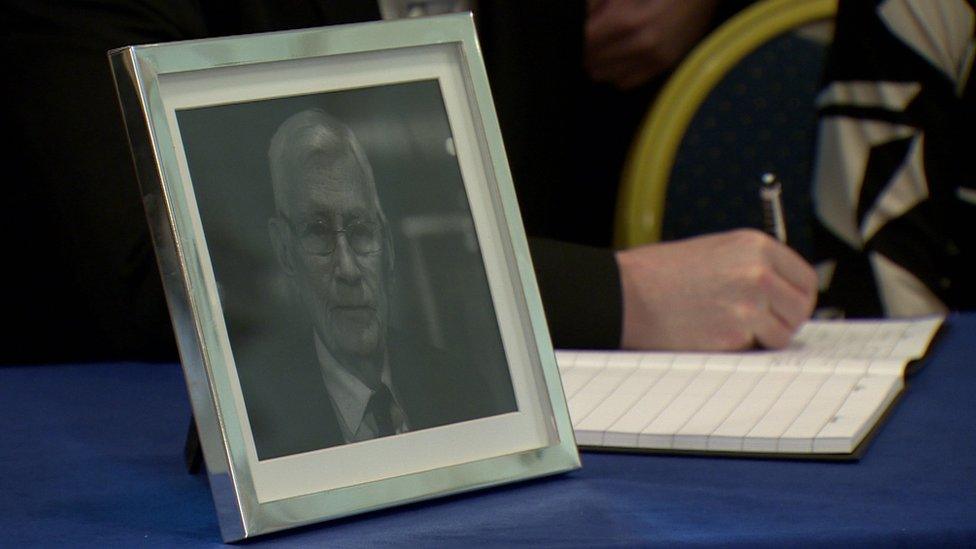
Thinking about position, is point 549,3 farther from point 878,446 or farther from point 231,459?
point 231,459

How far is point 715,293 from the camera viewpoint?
1.02 metres

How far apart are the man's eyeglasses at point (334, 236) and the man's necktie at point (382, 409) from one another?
0.07 meters

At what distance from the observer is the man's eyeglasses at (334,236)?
0.59 m

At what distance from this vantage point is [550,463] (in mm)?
602

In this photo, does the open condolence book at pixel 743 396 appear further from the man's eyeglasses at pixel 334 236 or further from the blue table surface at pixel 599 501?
the man's eyeglasses at pixel 334 236

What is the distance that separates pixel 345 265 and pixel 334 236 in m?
0.02

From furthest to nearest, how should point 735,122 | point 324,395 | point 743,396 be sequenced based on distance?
1. point 735,122
2. point 743,396
3. point 324,395

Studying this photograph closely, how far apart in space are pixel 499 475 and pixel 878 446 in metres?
0.24

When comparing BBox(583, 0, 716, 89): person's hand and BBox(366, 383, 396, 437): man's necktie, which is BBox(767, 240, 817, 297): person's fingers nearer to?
BBox(366, 383, 396, 437): man's necktie

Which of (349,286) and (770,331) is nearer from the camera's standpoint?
(349,286)

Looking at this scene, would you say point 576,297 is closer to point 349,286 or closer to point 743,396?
point 743,396

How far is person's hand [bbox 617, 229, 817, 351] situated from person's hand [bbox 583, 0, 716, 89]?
3.07ft

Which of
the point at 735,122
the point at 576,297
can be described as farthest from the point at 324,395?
the point at 735,122

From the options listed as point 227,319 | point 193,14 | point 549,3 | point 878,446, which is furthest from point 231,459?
point 549,3
